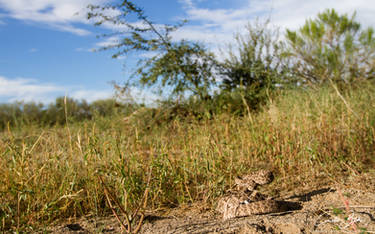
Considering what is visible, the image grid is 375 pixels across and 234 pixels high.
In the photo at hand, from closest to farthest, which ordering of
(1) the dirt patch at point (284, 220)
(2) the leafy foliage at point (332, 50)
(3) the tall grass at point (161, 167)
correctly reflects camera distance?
(1) the dirt patch at point (284, 220), (3) the tall grass at point (161, 167), (2) the leafy foliage at point (332, 50)

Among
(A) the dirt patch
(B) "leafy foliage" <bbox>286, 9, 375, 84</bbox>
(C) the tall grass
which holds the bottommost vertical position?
(A) the dirt patch

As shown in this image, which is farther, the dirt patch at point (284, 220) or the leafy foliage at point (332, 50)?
the leafy foliage at point (332, 50)

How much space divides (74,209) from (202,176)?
Result: 1.04 meters

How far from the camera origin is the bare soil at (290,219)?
65.1 inches

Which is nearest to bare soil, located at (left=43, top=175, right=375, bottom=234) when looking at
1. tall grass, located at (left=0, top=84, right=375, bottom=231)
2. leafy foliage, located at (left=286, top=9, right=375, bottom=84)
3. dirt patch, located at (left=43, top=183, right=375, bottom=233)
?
dirt patch, located at (left=43, top=183, right=375, bottom=233)

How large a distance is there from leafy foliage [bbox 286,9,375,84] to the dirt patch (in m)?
5.76

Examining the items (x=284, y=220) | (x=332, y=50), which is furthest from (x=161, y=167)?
(x=332, y=50)

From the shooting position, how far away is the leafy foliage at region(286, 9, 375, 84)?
783 cm

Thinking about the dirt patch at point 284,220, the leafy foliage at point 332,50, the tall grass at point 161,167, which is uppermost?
the leafy foliage at point 332,50

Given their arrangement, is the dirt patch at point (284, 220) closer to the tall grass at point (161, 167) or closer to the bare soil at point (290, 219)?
the bare soil at point (290, 219)

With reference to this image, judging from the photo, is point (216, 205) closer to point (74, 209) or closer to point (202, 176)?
point (202, 176)

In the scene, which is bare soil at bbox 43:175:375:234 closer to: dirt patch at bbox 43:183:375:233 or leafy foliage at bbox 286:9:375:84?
dirt patch at bbox 43:183:375:233

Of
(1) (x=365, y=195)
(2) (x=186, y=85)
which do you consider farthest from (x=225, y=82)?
(1) (x=365, y=195)

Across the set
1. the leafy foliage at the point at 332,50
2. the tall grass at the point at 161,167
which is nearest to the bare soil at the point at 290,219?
the tall grass at the point at 161,167
